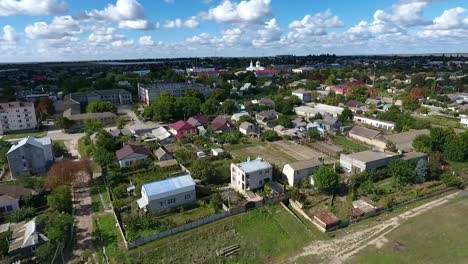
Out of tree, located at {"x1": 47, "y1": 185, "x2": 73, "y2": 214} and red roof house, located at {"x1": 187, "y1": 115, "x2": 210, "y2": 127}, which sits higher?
red roof house, located at {"x1": 187, "y1": 115, "x2": 210, "y2": 127}

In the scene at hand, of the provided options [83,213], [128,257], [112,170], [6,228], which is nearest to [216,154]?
[112,170]

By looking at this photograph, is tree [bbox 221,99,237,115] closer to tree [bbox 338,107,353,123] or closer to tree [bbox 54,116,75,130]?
tree [bbox 338,107,353,123]

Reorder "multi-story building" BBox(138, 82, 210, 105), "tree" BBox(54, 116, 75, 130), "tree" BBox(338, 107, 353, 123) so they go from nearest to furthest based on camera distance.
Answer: "tree" BBox(54, 116, 75, 130) → "tree" BBox(338, 107, 353, 123) → "multi-story building" BBox(138, 82, 210, 105)

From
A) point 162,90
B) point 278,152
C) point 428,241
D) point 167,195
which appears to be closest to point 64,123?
point 162,90

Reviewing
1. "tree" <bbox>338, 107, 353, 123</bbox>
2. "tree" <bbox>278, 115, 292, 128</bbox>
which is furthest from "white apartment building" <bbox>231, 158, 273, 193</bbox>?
"tree" <bbox>338, 107, 353, 123</bbox>

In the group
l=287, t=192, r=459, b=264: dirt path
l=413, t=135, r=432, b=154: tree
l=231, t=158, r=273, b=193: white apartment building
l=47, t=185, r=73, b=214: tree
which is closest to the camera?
l=287, t=192, r=459, b=264: dirt path

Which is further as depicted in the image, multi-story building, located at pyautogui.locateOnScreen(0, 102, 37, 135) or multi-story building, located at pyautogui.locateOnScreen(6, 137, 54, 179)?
multi-story building, located at pyautogui.locateOnScreen(0, 102, 37, 135)

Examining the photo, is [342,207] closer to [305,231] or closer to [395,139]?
[305,231]
